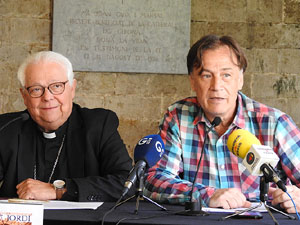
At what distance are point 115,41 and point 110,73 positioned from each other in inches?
13.3

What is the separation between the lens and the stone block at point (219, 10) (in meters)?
5.60

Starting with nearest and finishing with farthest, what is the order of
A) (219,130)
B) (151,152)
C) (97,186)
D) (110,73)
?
(151,152), (97,186), (219,130), (110,73)

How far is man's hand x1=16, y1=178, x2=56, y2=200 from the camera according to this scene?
106 inches

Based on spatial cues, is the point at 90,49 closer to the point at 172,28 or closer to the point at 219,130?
the point at 172,28

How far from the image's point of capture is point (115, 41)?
5.56m

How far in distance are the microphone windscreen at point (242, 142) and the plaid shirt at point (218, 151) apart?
1.75ft

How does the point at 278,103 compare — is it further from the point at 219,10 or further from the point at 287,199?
the point at 287,199

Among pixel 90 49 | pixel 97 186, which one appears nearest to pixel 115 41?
pixel 90 49

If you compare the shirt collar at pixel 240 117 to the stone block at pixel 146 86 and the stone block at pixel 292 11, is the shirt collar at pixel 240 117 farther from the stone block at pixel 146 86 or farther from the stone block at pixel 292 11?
the stone block at pixel 292 11

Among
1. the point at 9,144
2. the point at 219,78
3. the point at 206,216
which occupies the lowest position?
the point at 206,216

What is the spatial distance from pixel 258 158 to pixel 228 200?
476 mm

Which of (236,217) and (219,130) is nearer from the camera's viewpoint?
(236,217)

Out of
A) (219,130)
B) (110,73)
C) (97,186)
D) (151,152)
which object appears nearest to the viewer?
(151,152)

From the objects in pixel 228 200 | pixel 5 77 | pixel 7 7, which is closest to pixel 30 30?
pixel 7 7
